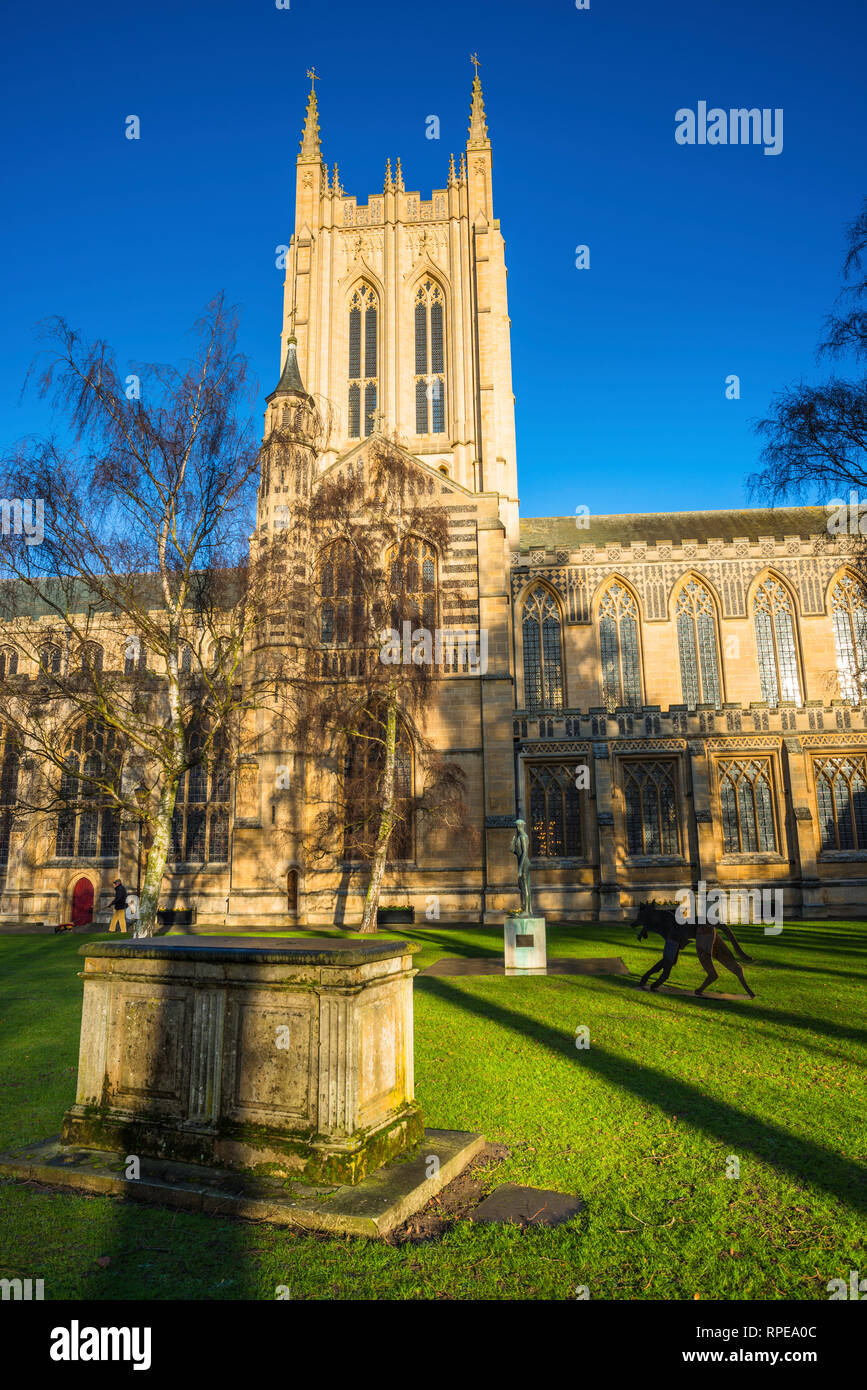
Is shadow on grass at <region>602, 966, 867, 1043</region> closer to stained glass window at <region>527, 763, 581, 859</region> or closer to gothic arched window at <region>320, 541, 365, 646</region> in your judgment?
gothic arched window at <region>320, 541, 365, 646</region>

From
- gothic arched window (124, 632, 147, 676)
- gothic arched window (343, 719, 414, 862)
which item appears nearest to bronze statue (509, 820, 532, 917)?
gothic arched window (343, 719, 414, 862)

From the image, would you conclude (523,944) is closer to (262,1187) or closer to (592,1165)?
(592,1165)

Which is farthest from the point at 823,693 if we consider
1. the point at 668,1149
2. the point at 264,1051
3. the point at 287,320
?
the point at 287,320

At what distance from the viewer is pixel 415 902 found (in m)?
25.0

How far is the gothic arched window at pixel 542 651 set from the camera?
3031 cm

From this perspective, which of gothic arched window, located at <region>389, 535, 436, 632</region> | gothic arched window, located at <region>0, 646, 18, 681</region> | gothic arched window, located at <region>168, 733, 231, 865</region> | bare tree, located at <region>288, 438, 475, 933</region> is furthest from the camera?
gothic arched window, located at <region>0, 646, 18, 681</region>

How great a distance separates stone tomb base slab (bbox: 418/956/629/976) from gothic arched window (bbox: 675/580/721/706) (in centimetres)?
1630

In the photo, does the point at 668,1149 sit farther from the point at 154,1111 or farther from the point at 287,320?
the point at 287,320

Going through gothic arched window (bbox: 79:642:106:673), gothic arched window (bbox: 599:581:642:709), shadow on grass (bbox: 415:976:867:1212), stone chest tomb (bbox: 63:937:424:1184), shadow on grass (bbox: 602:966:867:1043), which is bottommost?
shadow on grass (bbox: 602:966:867:1043)

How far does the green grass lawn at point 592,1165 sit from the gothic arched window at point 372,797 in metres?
10.6

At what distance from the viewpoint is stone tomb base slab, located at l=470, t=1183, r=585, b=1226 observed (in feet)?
15.6

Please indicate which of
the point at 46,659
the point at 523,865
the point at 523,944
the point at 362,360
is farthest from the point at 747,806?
the point at 362,360

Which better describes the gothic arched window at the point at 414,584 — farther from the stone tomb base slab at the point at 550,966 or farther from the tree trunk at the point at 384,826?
the stone tomb base slab at the point at 550,966
